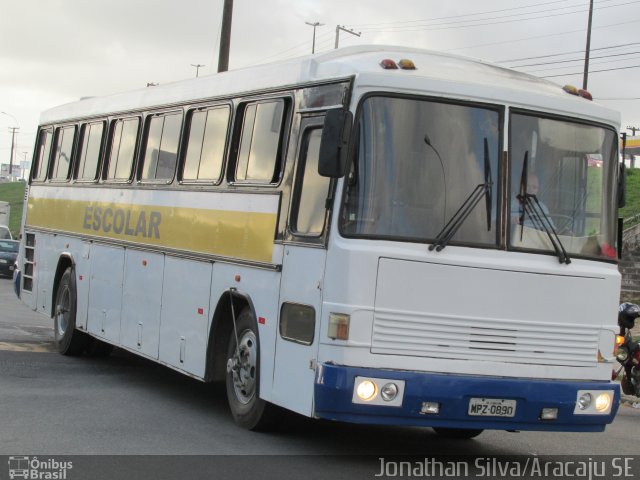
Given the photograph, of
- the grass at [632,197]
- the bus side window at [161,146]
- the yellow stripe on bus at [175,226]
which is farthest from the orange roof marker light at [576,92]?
the grass at [632,197]

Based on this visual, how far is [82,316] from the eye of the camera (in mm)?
14086

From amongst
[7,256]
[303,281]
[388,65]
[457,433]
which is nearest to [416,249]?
[303,281]

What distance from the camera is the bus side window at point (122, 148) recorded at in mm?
13125

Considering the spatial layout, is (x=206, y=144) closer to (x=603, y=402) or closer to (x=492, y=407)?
(x=492, y=407)

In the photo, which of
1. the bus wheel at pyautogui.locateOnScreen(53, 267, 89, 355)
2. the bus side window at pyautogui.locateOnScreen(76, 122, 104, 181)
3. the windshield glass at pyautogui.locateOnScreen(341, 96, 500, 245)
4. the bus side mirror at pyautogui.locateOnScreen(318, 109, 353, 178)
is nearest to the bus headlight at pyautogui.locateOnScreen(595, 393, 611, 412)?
the windshield glass at pyautogui.locateOnScreen(341, 96, 500, 245)

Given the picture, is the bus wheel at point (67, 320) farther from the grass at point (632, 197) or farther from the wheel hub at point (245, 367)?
the grass at point (632, 197)

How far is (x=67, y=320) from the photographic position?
14.8 m

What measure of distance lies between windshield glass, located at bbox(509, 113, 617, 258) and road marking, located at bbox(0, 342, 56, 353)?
8608 millimetres

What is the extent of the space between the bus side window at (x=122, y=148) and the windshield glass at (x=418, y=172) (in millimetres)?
5478

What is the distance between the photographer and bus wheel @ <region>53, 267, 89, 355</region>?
1454 cm

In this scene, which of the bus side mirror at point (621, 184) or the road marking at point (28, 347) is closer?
the bus side mirror at point (621, 184)

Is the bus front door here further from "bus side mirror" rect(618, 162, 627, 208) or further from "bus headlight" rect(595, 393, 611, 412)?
"bus side mirror" rect(618, 162, 627, 208)

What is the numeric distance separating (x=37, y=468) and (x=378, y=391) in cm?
251

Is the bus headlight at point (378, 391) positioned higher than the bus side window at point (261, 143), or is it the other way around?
the bus side window at point (261, 143)
